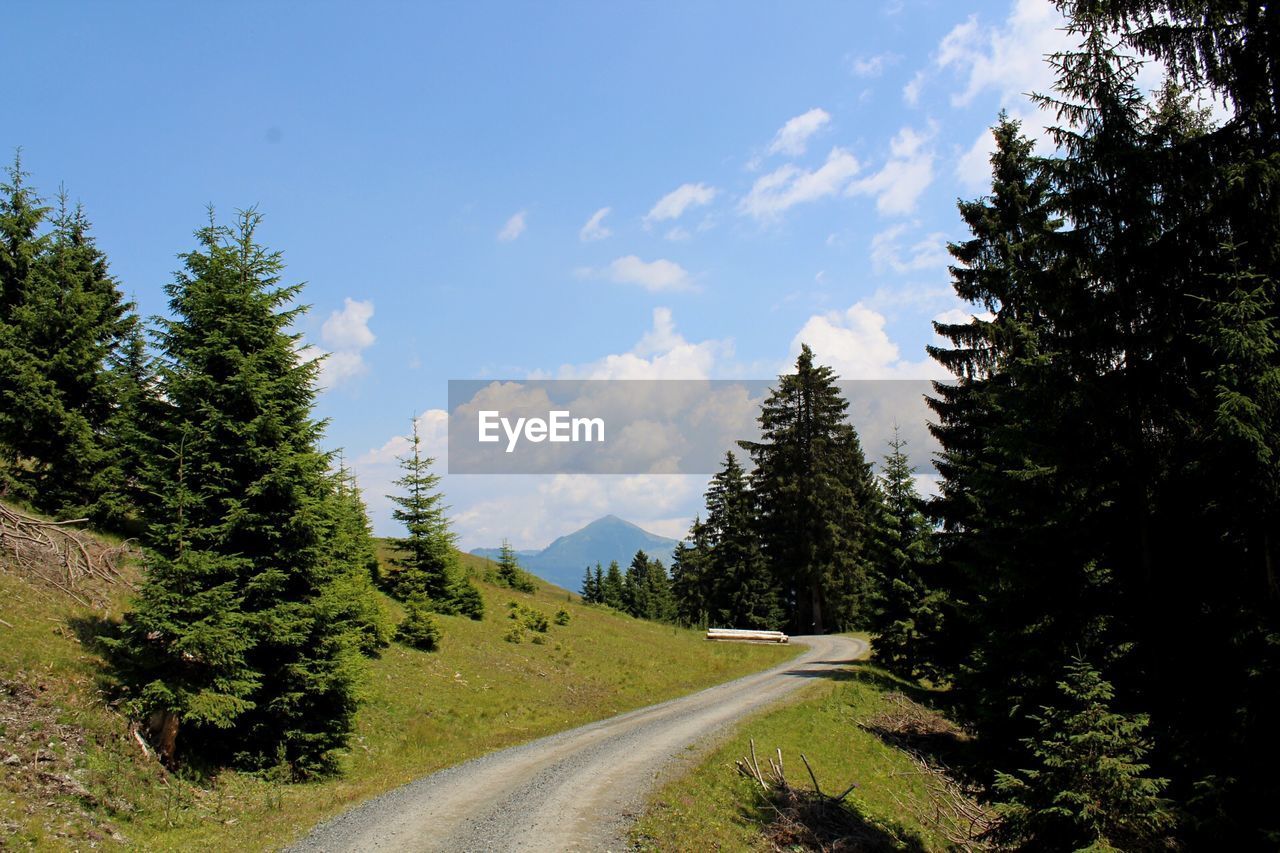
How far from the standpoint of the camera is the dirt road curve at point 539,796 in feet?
37.6

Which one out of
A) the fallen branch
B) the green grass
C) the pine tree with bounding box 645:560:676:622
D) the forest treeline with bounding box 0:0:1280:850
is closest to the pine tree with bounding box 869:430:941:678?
the green grass

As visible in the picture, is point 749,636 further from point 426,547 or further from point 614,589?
point 614,589

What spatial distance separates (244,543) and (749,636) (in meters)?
34.6

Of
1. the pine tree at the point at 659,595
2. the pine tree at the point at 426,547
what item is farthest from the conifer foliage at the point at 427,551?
the pine tree at the point at 659,595

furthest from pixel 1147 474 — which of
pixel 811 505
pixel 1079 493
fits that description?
pixel 811 505

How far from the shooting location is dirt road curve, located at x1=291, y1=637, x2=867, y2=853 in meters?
11.4

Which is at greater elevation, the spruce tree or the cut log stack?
the spruce tree

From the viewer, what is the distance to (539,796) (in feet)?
45.3

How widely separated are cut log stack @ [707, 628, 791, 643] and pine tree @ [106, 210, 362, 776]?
1237 inches

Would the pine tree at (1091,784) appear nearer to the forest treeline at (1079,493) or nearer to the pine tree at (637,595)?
the forest treeline at (1079,493)

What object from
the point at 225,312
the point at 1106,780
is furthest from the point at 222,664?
the point at 1106,780

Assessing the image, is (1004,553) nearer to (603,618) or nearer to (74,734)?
(74,734)

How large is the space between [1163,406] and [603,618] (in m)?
40.8

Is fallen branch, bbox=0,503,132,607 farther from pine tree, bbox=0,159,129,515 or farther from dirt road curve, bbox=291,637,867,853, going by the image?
dirt road curve, bbox=291,637,867,853
